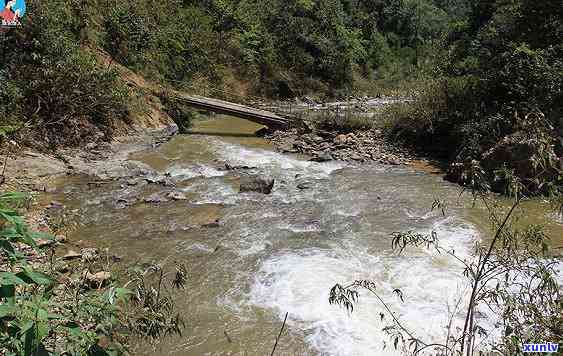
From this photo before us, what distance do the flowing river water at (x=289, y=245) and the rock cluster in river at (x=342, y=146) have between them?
1.39 metres

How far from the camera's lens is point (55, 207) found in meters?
7.09

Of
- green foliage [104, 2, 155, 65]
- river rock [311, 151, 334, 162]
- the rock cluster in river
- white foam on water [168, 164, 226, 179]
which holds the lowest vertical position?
white foam on water [168, 164, 226, 179]

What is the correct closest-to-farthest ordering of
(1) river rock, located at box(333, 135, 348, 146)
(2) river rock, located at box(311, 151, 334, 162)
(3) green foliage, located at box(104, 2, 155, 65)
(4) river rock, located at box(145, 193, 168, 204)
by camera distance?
(4) river rock, located at box(145, 193, 168, 204), (2) river rock, located at box(311, 151, 334, 162), (1) river rock, located at box(333, 135, 348, 146), (3) green foliage, located at box(104, 2, 155, 65)

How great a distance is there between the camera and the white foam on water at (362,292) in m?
4.54

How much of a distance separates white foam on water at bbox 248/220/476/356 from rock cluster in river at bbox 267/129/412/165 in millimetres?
5865

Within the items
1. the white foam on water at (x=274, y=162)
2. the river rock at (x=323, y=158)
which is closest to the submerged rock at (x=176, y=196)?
the white foam on water at (x=274, y=162)

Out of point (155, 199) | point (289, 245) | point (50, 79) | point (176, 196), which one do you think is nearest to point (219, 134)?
point (50, 79)

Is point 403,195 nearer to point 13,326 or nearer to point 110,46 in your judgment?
point 13,326

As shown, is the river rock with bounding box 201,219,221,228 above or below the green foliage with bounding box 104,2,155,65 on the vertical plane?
below

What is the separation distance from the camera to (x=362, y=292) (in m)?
5.40

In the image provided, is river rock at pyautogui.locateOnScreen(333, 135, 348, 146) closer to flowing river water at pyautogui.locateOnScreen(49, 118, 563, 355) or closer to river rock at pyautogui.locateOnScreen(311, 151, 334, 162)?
river rock at pyautogui.locateOnScreen(311, 151, 334, 162)

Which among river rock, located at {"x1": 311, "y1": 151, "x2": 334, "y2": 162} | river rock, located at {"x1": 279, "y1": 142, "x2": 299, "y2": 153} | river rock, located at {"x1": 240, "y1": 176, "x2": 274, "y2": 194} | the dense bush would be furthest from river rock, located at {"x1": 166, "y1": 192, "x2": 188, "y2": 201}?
the dense bush

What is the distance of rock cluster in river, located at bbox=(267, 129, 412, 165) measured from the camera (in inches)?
495

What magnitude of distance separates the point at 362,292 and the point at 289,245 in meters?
1.68
